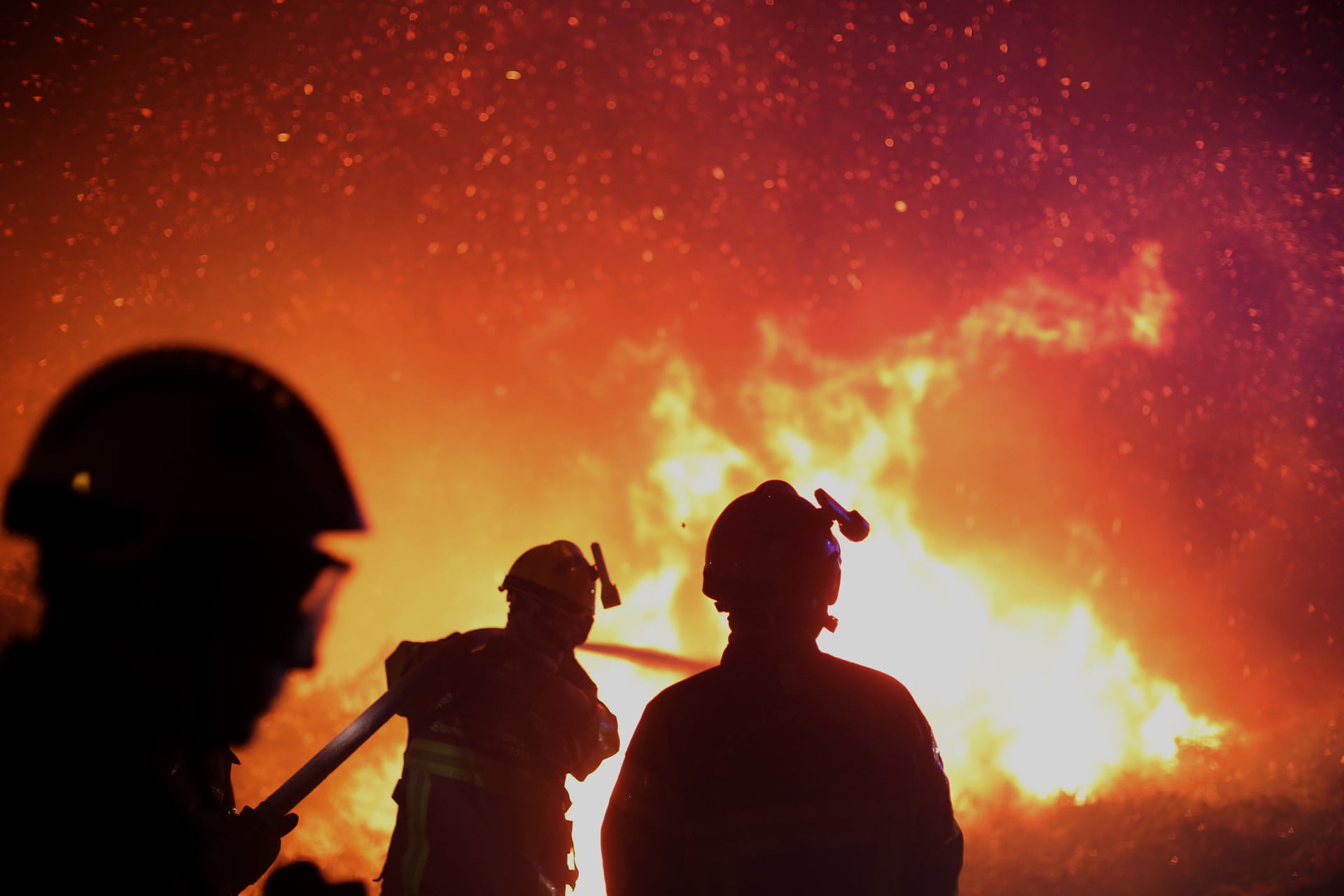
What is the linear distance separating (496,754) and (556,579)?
144cm

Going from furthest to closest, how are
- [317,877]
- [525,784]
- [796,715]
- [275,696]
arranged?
[525,784]
[796,715]
[275,696]
[317,877]

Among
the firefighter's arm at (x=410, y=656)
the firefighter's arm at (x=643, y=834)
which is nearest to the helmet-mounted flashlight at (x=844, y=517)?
the firefighter's arm at (x=643, y=834)

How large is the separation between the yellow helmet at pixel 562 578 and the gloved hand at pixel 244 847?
2.80 meters

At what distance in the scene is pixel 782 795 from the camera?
3.07 meters

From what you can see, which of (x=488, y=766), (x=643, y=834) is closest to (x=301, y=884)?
(x=643, y=834)

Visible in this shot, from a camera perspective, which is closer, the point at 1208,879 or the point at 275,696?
the point at 275,696

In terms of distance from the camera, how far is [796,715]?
Answer: 3207mm

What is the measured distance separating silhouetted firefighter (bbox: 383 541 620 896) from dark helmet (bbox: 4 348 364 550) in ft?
11.6

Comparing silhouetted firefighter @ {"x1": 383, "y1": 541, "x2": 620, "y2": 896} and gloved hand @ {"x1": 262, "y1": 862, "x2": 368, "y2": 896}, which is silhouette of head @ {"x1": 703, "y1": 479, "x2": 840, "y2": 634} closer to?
gloved hand @ {"x1": 262, "y1": 862, "x2": 368, "y2": 896}

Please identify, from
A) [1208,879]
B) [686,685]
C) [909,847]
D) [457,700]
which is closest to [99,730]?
[686,685]

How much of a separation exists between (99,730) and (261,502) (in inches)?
24.8

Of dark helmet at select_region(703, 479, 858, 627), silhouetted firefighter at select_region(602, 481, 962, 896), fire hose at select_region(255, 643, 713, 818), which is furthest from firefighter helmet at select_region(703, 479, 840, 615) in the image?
fire hose at select_region(255, 643, 713, 818)

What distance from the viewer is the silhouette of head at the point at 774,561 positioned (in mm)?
3646

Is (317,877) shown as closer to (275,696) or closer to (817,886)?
(275,696)
